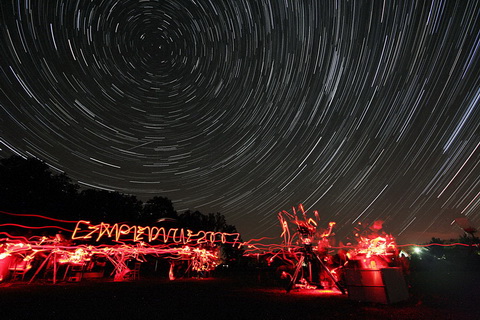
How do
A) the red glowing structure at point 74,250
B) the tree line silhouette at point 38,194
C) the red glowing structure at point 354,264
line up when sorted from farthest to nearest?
the tree line silhouette at point 38,194 < the red glowing structure at point 74,250 < the red glowing structure at point 354,264

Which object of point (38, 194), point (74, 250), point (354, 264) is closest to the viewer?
point (354, 264)

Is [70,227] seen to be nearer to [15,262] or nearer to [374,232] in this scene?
[15,262]

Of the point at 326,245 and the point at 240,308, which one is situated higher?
the point at 326,245

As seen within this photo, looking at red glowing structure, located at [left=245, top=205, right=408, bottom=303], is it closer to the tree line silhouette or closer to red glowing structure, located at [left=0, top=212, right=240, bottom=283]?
red glowing structure, located at [left=0, top=212, right=240, bottom=283]

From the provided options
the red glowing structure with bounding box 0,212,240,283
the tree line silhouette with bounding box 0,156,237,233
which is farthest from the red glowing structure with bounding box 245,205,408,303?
the tree line silhouette with bounding box 0,156,237,233

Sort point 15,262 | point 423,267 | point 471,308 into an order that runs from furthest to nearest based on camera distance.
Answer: point 423,267, point 15,262, point 471,308

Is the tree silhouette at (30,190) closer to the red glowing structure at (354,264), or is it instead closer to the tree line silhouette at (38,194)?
the tree line silhouette at (38,194)

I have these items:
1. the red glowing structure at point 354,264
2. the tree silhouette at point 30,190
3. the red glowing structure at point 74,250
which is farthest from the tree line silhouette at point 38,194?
the red glowing structure at point 354,264

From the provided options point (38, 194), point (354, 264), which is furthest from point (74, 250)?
point (354, 264)

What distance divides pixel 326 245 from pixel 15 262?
16726 mm

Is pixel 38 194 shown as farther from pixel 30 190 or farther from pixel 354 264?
pixel 354 264

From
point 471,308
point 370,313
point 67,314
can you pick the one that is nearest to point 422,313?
point 370,313

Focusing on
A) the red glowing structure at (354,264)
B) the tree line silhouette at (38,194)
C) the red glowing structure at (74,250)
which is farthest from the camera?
the tree line silhouette at (38,194)

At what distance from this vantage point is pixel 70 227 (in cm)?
1543
